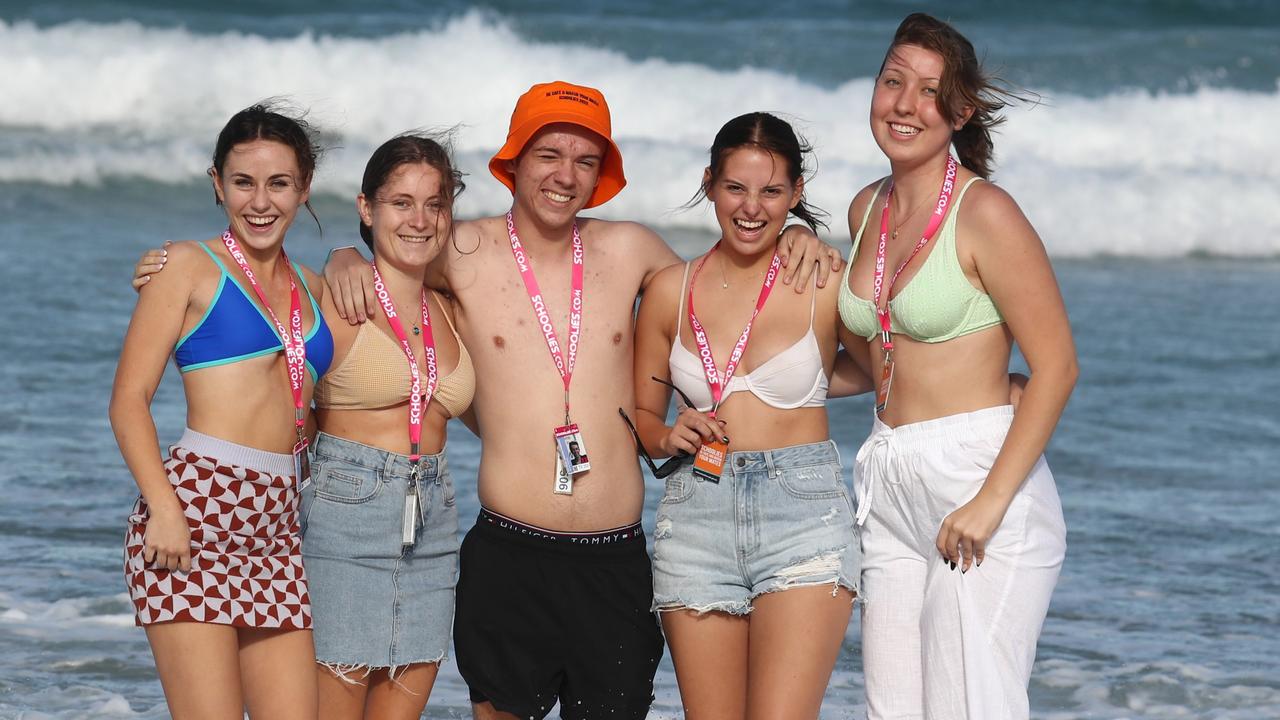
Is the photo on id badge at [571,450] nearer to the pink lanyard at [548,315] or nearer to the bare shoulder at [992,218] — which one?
the pink lanyard at [548,315]

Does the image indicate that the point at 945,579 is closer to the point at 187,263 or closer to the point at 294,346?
the point at 294,346

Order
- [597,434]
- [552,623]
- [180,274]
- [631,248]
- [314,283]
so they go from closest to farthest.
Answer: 1. [180,274]
2. [314,283]
3. [552,623]
4. [597,434]
5. [631,248]

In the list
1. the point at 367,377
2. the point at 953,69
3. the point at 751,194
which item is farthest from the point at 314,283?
the point at 953,69

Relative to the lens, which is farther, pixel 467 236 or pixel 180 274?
pixel 467 236

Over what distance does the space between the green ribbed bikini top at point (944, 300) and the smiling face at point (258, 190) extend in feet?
5.16

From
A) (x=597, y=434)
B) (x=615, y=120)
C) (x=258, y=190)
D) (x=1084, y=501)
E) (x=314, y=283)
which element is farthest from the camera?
(x=615, y=120)

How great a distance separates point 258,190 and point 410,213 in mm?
473

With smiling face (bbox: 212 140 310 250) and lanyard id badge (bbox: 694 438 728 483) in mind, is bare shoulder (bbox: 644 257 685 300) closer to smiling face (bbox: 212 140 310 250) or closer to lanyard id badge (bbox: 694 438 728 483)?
lanyard id badge (bbox: 694 438 728 483)

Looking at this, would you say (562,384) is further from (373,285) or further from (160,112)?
(160,112)

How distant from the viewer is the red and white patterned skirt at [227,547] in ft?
11.5

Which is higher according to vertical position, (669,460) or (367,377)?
(367,377)

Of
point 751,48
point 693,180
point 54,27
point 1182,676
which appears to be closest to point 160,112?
point 54,27

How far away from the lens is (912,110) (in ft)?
12.4

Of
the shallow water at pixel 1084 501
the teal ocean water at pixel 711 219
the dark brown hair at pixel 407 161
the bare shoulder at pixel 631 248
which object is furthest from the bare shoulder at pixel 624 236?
the shallow water at pixel 1084 501
